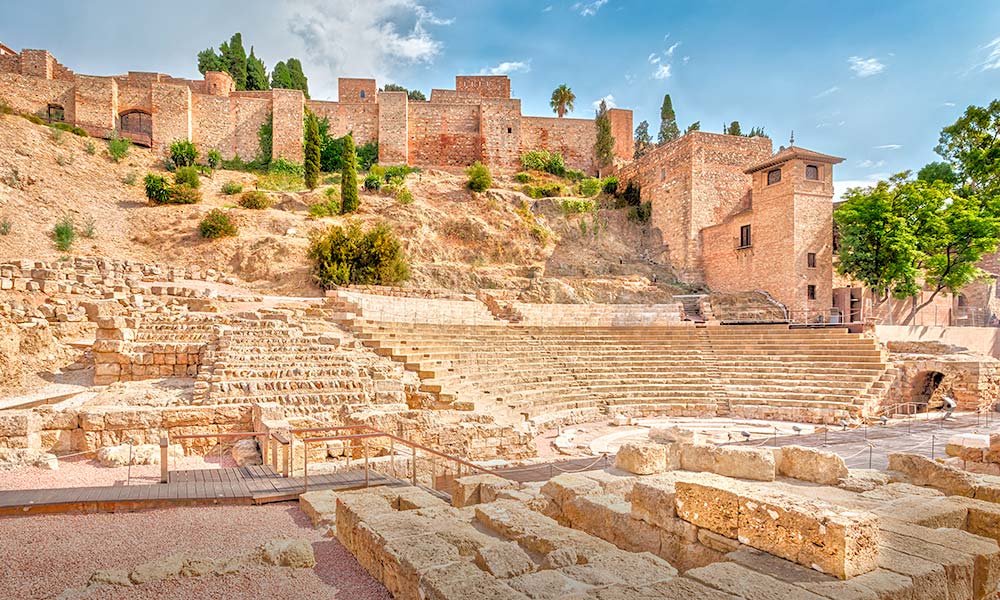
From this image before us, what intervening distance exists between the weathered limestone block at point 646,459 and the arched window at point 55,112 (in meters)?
35.9

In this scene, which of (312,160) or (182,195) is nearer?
(182,195)

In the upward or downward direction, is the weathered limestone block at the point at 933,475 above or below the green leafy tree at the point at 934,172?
below

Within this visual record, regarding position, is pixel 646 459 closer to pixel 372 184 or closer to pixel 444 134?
pixel 372 184

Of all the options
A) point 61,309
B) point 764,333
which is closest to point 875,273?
point 764,333

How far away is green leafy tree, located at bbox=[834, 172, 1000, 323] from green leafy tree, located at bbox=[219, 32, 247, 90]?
133 ft

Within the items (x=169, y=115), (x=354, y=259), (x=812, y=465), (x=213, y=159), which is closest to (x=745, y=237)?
(x=354, y=259)

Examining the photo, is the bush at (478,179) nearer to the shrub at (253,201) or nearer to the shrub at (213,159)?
the shrub at (253,201)

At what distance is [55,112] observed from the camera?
2897 centimetres

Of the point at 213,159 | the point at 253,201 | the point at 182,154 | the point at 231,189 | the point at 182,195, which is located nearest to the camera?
the point at 182,195

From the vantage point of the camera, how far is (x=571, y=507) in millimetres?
5117

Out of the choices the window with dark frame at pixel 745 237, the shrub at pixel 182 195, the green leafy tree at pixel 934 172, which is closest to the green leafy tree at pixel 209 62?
the shrub at pixel 182 195

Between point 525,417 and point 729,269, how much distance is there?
18.7 metres

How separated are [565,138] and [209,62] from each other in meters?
27.3

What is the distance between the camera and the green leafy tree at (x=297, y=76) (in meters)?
43.8
